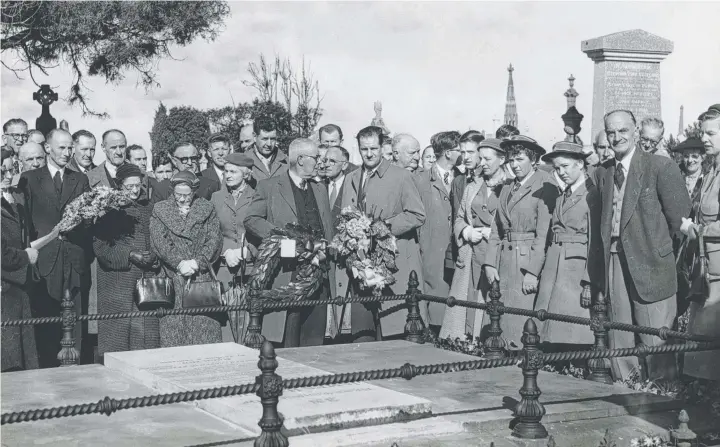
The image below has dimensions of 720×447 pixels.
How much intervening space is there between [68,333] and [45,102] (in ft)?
41.9

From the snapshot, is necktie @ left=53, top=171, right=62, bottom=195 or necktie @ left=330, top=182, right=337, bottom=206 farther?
necktie @ left=330, top=182, right=337, bottom=206

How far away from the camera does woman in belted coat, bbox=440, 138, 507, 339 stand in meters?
10.8

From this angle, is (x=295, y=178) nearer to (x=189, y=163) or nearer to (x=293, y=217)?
(x=293, y=217)

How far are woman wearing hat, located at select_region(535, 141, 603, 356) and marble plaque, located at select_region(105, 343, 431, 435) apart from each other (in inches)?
99.4

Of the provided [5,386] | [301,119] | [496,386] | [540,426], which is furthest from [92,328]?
[301,119]

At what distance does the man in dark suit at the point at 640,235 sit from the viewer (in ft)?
29.0

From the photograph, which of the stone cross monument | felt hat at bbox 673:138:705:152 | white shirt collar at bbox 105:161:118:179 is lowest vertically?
white shirt collar at bbox 105:161:118:179

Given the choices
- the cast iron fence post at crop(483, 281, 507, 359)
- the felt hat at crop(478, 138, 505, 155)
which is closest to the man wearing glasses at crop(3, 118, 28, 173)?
the felt hat at crop(478, 138, 505, 155)

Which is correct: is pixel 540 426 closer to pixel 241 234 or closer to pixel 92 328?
pixel 241 234

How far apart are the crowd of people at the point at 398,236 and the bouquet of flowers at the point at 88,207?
0.80 feet

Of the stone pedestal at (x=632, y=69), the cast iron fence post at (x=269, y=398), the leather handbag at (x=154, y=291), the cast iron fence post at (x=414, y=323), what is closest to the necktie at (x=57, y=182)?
the leather handbag at (x=154, y=291)

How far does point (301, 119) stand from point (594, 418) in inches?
939

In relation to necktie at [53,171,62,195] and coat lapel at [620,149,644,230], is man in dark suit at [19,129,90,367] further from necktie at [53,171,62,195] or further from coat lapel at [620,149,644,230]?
coat lapel at [620,149,644,230]

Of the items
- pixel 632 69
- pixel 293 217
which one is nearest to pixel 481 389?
pixel 293 217
